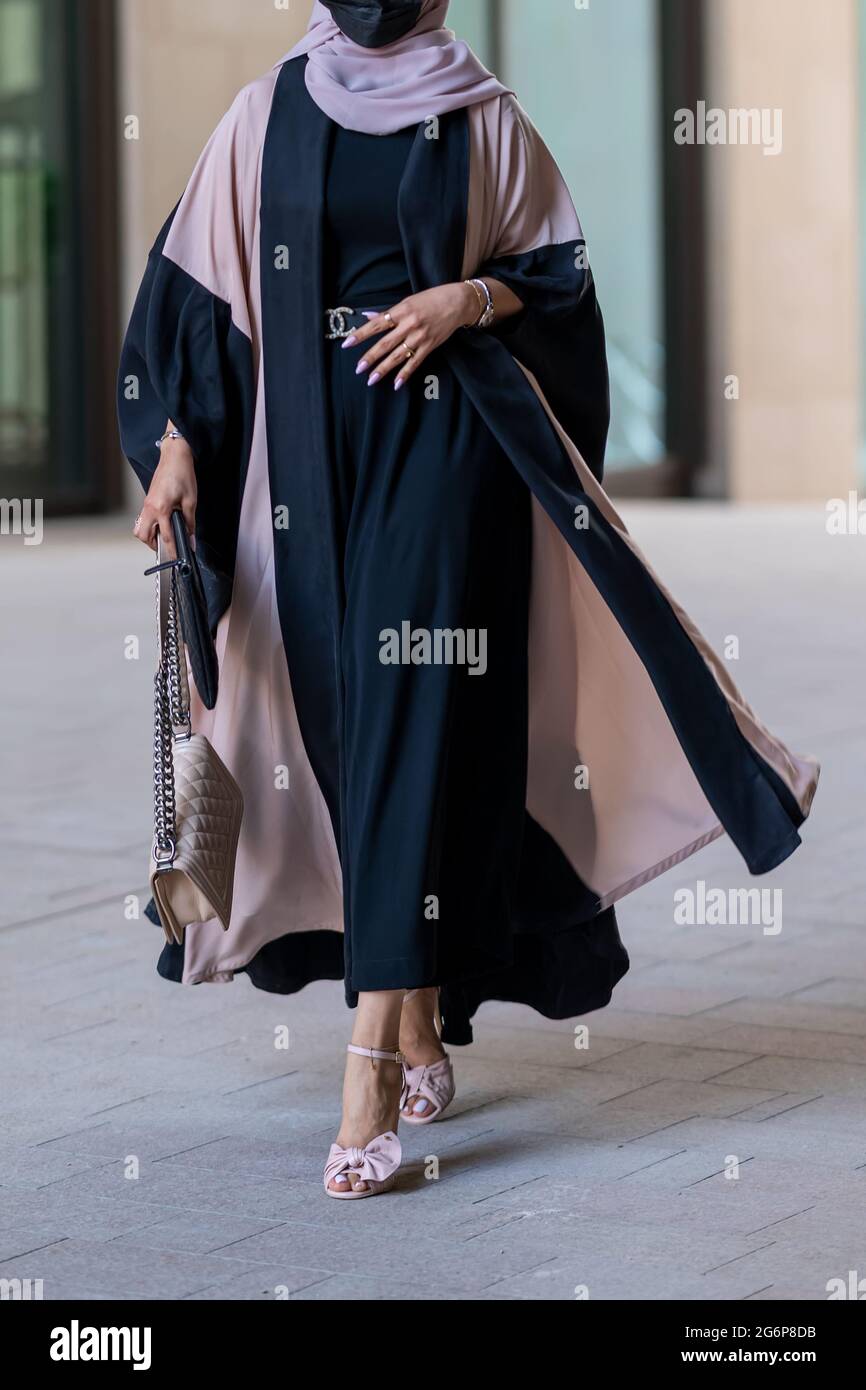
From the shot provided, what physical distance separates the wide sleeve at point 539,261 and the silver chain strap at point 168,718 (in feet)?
2.28

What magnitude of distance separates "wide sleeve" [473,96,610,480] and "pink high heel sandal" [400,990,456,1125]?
1.05 metres

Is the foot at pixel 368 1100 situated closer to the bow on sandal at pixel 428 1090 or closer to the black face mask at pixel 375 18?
the bow on sandal at pixel 428 1090

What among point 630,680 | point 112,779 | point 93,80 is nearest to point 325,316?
point 630,680

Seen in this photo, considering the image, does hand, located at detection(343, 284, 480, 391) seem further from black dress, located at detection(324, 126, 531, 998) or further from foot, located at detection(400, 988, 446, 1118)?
foot, located at detection(400, 988, 446, 1118)

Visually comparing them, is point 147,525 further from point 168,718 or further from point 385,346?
point 385,346

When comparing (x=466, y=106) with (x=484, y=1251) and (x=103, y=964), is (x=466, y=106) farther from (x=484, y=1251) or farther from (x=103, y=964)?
(x=103, y=964)

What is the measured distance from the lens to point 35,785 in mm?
6535

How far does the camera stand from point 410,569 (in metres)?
3.27

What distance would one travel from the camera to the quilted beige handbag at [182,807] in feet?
10.7

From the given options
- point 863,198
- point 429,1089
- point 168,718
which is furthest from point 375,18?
point 863,198

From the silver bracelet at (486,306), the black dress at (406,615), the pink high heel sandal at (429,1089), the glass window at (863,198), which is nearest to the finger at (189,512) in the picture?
the black dress at (406,615)

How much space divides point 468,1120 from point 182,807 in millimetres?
755

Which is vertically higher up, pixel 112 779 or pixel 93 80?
pixel 93 80

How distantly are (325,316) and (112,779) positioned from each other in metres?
3.46
